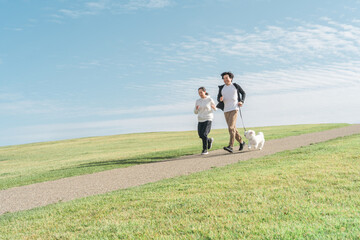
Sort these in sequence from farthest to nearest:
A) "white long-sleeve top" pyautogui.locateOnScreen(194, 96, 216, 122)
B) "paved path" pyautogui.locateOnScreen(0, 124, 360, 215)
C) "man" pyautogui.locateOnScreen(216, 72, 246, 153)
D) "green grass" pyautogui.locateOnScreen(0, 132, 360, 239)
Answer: "white long-sleeve top" pyautogui.locateOnScreen(194, 96, 216, 122), "man" pyautogui.locateOnScreen(216, 72, 246, 153), "paved path" pyautogui.locateOnScreen(0, 124, 360, 215), "green grass" pyautogui.locateOnScreen(0, 132, 360, 239)

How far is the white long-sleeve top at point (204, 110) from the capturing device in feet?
39.6

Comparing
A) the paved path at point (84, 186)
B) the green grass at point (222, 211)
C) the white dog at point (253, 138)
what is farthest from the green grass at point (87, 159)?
the green grass at point (222, 211)

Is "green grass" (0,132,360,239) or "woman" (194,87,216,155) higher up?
"woman" (194,87,216,155)

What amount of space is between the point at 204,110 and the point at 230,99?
3.55 feet

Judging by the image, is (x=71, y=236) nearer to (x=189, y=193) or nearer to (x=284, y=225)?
(x=189, y=193)

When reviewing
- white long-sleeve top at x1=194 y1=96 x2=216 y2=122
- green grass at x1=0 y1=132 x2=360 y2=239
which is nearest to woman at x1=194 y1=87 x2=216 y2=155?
white long-sleeve top at x1=194 y1=96 x2=216 y2=122

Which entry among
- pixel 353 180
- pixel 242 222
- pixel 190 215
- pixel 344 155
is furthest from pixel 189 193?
pixel 344 155

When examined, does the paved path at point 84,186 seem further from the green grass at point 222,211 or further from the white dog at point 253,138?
the white dog at point 253,138

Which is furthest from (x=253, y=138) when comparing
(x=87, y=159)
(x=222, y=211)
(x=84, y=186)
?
(x=87, y=159)

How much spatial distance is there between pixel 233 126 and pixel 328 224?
8.05m

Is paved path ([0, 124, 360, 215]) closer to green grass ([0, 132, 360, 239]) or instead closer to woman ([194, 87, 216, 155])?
green grass ([0, 132, 360, 239])

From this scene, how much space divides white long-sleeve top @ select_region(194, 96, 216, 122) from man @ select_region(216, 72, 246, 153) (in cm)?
40

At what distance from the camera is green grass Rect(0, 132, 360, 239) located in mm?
3678

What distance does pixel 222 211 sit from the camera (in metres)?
4.39
